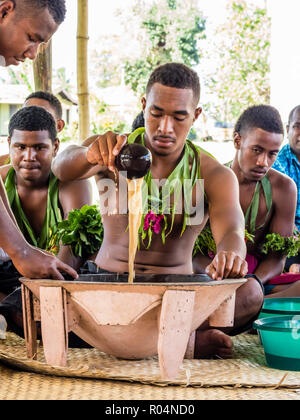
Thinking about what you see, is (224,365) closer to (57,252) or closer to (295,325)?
(295,325)

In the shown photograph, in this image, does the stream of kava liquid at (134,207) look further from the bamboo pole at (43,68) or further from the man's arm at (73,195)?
the bamboo pole at (43,68)

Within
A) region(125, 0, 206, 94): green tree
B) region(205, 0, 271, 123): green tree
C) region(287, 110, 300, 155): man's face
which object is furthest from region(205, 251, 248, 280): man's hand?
region(125, 0, 206, 94): green tree

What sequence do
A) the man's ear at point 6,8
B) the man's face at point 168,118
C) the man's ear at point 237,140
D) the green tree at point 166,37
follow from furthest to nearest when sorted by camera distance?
the green tree at point 166,37 < the man's ear at point 237,140 < the man's face at point 168,118 < the man's ear at point 6,8

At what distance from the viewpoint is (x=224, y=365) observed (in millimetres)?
2701

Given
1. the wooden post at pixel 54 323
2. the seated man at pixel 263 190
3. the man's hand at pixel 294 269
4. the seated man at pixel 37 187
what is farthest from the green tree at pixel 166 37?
the wooden post at pixel 54 323

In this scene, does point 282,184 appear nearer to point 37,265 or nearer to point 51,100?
point 51,100

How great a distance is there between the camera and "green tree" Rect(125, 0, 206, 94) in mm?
20766

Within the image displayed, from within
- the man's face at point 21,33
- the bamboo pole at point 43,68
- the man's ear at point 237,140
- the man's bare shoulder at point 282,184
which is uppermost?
the man's face at point 21,33

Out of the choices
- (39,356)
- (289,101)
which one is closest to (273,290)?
(39,356)

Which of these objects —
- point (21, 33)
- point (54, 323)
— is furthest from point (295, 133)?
point (54, 323)

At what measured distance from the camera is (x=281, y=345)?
2.60 meters

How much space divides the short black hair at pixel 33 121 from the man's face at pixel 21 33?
4.02ft

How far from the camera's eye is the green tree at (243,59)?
1708 cm

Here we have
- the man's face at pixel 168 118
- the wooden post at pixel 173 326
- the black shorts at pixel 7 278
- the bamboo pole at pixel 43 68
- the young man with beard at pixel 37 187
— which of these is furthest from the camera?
the bamboo pole at pixel 43 68
